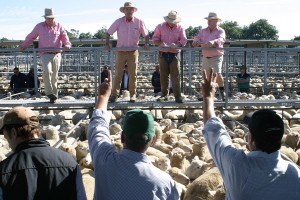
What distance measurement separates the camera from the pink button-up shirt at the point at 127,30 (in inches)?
368

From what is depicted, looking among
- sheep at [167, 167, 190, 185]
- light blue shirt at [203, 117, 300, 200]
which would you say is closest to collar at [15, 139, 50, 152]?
light blue shirt at [203, 117, 300, 200]

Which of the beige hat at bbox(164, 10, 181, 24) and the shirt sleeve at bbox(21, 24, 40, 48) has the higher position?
the beige hat at bbox(164, 10, 181, 24)

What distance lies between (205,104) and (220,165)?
62 centimetres

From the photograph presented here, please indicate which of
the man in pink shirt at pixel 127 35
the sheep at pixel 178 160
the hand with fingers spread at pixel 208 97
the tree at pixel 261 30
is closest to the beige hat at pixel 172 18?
the man in pink shirt at pixel 127 35

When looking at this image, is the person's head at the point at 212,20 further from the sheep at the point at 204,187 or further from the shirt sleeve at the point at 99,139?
the shirt sleeve at the point at 99,139

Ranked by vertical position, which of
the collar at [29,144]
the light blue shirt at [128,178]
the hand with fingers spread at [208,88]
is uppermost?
the hand with fingers spread at [208,88]

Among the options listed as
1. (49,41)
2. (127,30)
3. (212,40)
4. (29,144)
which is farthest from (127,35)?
(29,144)

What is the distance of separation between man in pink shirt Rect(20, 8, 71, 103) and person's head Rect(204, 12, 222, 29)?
8.69 feet

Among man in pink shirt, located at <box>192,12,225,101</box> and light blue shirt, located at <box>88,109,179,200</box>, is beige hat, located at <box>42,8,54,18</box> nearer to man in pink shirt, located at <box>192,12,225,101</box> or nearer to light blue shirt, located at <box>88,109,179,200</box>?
man in pink shirt, located at <box>192,12,225,101</box>

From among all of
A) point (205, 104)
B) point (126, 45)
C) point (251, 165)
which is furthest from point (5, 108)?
point (251, 165)

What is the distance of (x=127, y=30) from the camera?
370 inches

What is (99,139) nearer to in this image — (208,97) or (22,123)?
(22,123)

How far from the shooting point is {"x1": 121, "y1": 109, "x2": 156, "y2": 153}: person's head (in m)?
3.23

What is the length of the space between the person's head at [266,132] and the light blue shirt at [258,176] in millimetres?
44
